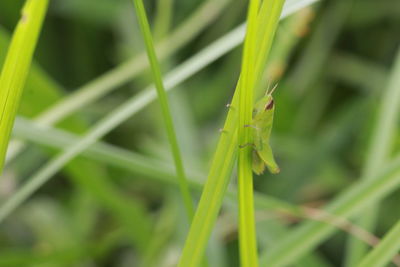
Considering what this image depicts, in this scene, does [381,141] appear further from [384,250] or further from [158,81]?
[158,81]

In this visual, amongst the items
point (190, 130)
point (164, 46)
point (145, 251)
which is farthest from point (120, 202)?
point (164, 46)

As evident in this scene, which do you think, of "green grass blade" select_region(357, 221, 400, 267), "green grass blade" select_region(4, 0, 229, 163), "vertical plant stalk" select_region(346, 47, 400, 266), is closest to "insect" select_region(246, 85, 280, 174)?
"green grass blade" select_region(357, 221, 400, 267)

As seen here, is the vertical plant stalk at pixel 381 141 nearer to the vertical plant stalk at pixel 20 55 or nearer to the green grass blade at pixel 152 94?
the green grass blade at pixel 152 94

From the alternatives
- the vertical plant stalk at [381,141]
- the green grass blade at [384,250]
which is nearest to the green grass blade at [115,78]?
the vertical plant stalk at [381,141]

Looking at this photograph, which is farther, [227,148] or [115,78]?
[115,78]

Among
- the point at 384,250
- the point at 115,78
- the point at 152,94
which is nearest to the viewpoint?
the point at 384,250

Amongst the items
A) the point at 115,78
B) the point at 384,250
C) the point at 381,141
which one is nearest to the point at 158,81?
the point at 384,250
